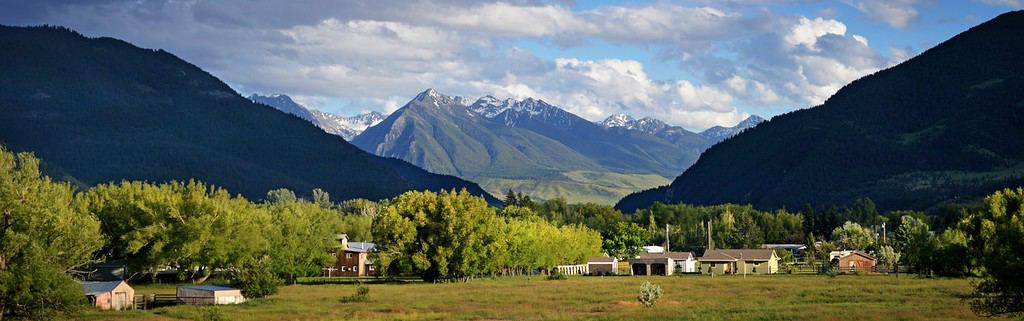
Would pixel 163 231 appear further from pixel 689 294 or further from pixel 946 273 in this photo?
pixel 946 273

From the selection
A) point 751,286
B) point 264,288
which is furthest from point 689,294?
point 264,288

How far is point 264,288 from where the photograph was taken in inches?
3561

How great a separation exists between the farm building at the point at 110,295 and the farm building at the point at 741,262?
314 feet

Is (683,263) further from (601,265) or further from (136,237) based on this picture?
(136,237)

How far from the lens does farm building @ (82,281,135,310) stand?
8188cm

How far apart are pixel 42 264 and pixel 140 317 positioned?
8511mm

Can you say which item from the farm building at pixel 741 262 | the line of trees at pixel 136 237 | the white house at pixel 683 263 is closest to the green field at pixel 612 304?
the line of trees at pixel 136 237

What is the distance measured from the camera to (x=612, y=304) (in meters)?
80.4

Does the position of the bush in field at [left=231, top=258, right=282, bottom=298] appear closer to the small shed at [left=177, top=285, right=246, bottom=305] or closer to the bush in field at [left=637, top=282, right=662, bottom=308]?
the small shed at [left=177, top=285, right=246, bottom=305]

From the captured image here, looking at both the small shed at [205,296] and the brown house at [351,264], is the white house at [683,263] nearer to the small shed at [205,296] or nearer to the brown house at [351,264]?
the brown house at [351,264]

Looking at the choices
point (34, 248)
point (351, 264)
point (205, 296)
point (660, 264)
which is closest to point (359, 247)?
point (351, 264)

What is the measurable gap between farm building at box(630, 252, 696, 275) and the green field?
57284mm

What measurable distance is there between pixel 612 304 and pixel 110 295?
3665cm

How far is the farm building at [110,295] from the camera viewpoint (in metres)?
81.9
